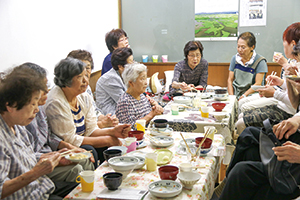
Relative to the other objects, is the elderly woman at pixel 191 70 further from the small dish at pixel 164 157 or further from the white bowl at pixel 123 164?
the white bowl at pixel 123 164

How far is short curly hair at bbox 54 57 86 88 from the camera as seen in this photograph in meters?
2.13

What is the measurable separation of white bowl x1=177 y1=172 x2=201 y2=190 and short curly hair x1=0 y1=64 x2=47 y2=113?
853 mm

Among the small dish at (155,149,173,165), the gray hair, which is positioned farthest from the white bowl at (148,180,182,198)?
the gray hair

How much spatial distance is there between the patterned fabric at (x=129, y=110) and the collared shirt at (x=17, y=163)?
1259 mm

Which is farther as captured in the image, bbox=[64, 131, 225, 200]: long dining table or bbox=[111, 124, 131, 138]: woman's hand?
bbox=[111, 124, 131, 138]: woman's hand

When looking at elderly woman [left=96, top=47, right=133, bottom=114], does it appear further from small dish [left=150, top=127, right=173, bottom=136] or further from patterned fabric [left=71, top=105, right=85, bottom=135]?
small dish [left=150, top=127, right=173, bottom=136]

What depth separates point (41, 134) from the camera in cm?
200

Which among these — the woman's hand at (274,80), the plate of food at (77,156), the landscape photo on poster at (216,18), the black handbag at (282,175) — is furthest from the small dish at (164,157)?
the landscape photo on poster at (216,18)

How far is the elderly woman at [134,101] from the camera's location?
2820 millimetres

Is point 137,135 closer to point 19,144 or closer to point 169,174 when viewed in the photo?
point 169,174

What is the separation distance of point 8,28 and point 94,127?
3.86 feet

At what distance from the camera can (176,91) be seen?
4.13m

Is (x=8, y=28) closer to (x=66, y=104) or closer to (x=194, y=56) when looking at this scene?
(x=66, y=104)

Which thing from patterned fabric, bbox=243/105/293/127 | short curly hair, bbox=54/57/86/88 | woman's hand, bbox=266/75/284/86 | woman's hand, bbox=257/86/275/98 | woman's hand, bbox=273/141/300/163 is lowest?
patterned fabric, bbox=243/105/293/127
